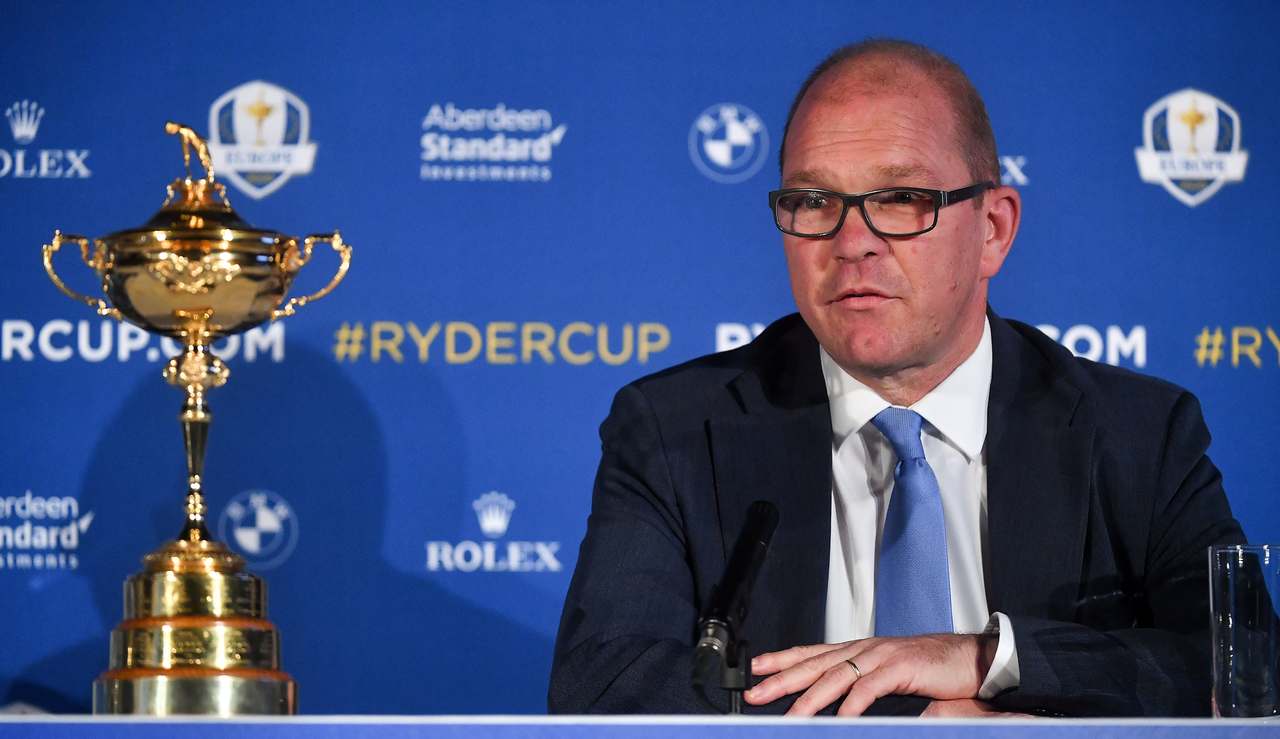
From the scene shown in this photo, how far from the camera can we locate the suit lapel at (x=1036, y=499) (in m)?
2.12

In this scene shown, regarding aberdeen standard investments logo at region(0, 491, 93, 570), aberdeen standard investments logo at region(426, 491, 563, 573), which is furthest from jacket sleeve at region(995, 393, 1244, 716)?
aberdeen standard investments logo at region(0, 491, 93, 570)

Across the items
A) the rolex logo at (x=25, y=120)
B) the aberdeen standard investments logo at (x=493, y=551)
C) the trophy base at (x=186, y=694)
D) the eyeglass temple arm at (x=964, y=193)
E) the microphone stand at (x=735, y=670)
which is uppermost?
the rolex logo at (x=25, y=120)

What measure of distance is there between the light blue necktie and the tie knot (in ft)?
0.07

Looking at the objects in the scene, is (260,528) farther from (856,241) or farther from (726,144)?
(856,241)

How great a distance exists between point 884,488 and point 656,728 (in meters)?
1.16

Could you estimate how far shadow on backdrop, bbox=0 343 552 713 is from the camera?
3299 millimetres

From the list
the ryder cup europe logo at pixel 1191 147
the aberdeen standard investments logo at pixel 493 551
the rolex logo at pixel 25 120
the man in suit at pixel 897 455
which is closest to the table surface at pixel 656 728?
the man in suit at pixel 897 455

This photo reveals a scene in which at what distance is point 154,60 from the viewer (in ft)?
11.2

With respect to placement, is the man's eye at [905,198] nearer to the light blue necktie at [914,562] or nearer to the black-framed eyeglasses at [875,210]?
the black-framed eyeglasses at [875,210]

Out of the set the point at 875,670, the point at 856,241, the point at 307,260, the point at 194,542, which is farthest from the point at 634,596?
the point at 307,260

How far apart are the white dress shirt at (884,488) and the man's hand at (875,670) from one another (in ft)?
0.97

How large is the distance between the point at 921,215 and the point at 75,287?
2226 millimetres

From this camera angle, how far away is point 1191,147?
133 inches

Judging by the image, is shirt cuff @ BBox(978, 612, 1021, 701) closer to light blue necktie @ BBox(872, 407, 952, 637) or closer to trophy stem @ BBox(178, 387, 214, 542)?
light blue necktie @ BBox(872, 407, 952, 637)
